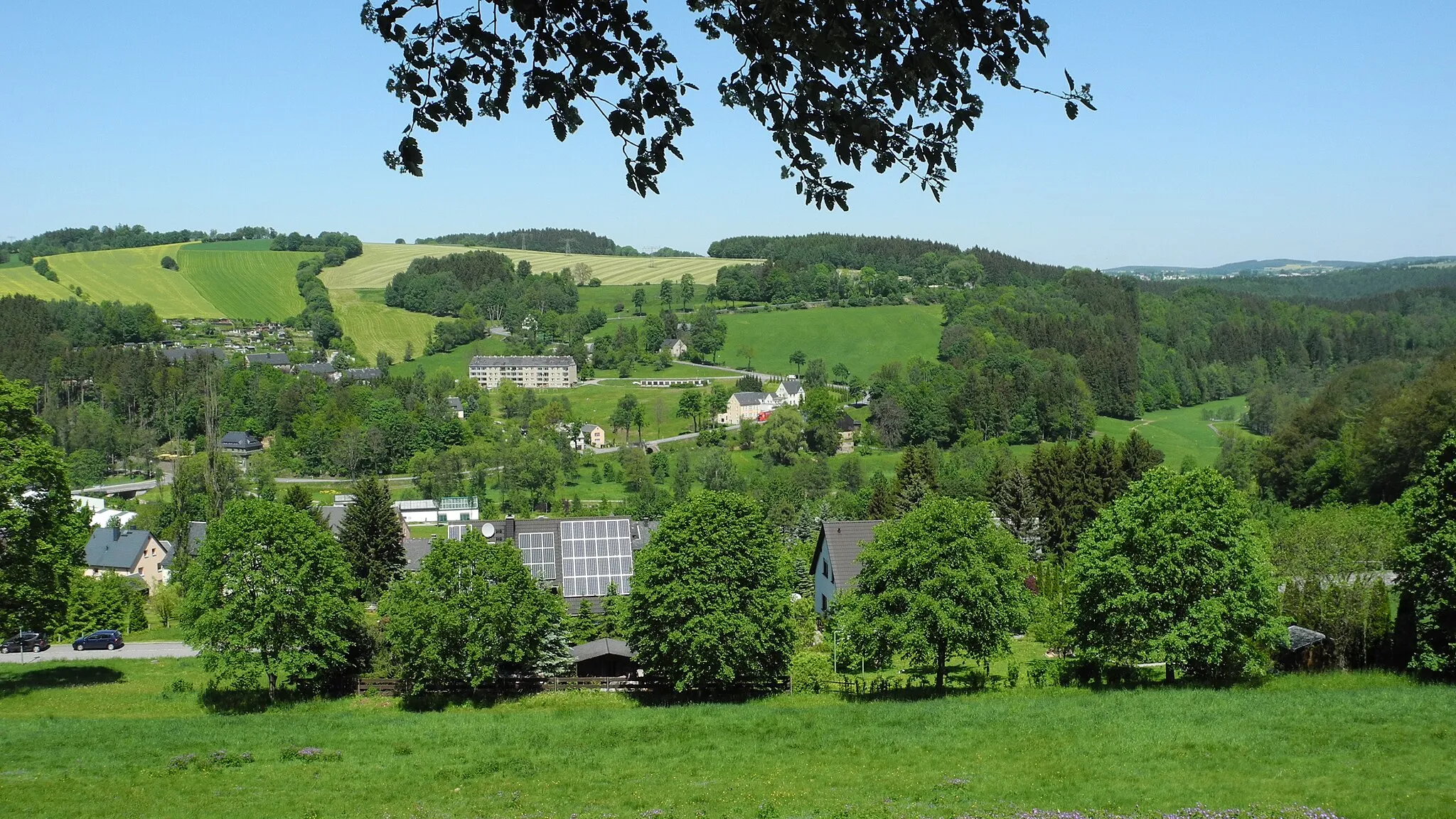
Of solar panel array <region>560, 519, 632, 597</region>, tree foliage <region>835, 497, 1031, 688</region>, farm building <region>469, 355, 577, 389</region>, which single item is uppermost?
farm building <region>469, 355, 577, 389</region>

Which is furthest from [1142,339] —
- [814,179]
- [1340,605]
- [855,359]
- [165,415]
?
[814,179]

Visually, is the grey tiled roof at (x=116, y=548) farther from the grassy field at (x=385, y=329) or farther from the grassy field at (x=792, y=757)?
the grassy field at (x=385, y=329)

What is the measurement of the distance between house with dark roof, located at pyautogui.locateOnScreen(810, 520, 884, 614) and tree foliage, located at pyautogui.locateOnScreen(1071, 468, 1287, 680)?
654 inches

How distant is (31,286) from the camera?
18888 centimetres

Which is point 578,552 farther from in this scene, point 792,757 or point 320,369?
point 320,369

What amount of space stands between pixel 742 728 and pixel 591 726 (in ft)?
11.9

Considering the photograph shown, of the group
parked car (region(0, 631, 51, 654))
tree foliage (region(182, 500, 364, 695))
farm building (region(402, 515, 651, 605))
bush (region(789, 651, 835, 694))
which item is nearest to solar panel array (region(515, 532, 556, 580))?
farm building (region(402, 515, 651, 605))

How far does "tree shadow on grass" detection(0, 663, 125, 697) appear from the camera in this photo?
36.7 metres

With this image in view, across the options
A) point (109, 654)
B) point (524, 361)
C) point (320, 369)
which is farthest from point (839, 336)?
point (109, 654)

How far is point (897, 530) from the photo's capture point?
33.7 metres

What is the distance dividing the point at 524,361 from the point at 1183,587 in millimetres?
141579

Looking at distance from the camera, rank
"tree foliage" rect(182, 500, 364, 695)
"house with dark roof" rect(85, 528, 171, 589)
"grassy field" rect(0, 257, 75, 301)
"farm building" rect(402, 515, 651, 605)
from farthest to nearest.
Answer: "grassy field" rect(0, 257, 75, 301)
"house with dark roof" rect(85, 528, 171, 589)
"farm building" rect(402, 515, 651, 605)
"tree foliage" rect(182, 500, 364, 695)

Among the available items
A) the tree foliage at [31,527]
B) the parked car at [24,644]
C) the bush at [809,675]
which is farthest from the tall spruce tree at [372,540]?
the bush at [809,675]

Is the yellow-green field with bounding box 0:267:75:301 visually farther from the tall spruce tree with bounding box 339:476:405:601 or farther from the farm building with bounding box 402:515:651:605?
the farm building with bounding box 402:515:651:605
